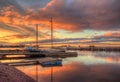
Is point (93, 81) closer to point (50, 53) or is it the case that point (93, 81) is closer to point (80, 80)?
point (80, 80)

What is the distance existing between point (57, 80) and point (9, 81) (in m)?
13.5

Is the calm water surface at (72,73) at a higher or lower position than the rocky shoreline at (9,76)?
lower

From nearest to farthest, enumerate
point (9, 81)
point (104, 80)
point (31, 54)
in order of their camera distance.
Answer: point (9, 81) → point (104, 80) → point (31, 54)

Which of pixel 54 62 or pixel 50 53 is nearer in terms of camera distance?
pixel 54 62

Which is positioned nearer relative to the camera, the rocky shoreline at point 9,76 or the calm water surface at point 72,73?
the rocky shoreline at point 9,76

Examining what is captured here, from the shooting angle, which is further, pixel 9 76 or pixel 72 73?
pixel 72 73

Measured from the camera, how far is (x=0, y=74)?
12484 millimetres

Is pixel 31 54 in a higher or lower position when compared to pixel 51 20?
lower

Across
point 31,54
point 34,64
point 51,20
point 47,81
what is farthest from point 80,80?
point 51,20

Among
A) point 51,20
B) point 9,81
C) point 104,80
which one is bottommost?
point 104,80

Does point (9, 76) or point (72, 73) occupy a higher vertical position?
point (9, 76)

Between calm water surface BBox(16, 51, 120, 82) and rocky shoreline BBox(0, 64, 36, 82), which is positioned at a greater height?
rocky shoreline BBox(0, 64, 36, 82)

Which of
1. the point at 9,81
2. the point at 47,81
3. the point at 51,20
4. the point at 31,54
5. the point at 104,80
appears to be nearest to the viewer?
the point at 9,81

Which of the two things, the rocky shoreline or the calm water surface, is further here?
the calm water surface
